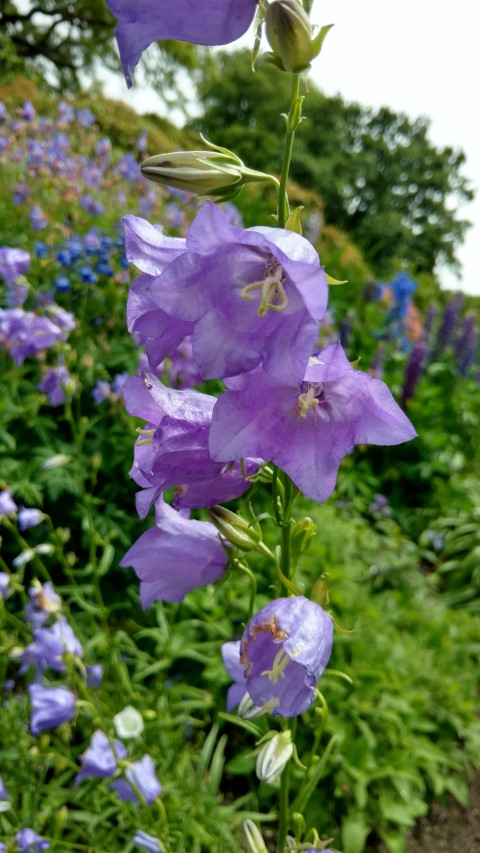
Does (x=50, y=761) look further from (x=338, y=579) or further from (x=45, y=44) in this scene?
(x=45, y=44)

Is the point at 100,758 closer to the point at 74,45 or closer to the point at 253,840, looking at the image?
the point at 253,840

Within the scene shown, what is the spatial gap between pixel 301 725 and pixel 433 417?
4091 millimetres

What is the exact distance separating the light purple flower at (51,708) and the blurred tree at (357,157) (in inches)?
832

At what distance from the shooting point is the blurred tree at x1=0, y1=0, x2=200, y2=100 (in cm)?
2208

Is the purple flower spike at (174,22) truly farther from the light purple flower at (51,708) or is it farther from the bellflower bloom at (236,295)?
the light purple flower at (51,708)

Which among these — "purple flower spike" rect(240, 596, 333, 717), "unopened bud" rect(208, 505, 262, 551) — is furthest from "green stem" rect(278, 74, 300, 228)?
"purple flower spike" rect(240, 596, 333, 717)

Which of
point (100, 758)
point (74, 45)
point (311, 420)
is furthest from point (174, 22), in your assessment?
point (74, 45)

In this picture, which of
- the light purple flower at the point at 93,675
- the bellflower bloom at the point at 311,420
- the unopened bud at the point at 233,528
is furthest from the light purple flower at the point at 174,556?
the light purple flower at the point at 93,675

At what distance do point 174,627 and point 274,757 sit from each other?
1.87m

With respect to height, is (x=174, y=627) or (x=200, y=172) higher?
(x=200, y=172)

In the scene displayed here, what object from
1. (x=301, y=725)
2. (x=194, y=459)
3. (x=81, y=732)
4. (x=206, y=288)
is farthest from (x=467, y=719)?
(x=206, y=288)

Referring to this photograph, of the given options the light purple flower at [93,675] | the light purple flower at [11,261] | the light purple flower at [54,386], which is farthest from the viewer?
the light purple flower at [11,261]

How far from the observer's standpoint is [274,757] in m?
1.00

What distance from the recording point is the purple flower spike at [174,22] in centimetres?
75
